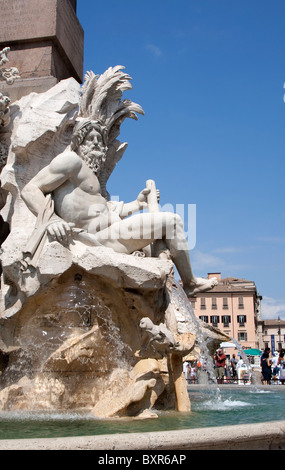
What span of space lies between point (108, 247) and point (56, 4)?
4.18m

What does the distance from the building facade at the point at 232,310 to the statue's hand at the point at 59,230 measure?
166 feet

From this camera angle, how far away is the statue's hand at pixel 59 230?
17.0 feet

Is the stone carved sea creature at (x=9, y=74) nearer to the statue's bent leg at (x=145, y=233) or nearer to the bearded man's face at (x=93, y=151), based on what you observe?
the bearded man's face at (x=93, y=151)

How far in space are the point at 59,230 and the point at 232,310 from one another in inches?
2065

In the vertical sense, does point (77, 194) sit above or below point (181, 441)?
above

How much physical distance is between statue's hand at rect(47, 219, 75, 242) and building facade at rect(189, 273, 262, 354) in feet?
166

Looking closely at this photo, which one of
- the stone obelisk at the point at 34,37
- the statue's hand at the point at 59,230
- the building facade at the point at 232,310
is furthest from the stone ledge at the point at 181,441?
the building facade at the point at 232,310

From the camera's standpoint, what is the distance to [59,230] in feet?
17.1

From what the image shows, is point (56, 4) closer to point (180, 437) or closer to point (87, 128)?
point (87, 128)

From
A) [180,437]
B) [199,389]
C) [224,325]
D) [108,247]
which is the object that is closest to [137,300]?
[108,247]

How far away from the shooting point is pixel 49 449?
8.80ft

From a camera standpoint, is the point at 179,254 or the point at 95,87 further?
the point at 95,87

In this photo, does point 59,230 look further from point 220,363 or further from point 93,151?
point 220,363

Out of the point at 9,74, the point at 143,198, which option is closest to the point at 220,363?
the point at 143,198
